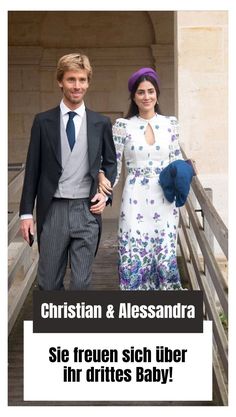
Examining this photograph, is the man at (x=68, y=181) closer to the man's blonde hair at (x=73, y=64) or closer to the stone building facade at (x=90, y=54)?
the man's blonde hair at (x=73, y=64)

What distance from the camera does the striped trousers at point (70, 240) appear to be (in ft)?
15.4

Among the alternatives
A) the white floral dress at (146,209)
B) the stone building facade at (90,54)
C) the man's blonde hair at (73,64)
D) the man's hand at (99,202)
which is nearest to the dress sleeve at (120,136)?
the white floral dress at (146,209)

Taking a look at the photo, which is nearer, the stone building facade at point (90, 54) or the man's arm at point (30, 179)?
the man's arm at point (30, 179)

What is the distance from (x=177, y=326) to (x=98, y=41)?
10618mm

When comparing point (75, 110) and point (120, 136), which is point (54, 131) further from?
point (120, 136)

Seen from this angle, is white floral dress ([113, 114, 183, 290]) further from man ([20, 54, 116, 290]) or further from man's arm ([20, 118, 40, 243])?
man's arm ([20, 118, 40, 243])

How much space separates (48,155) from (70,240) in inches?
16.6

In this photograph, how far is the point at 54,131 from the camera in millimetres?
4648

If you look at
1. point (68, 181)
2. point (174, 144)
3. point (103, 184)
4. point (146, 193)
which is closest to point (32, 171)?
point (68, 181)

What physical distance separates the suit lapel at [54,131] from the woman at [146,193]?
0.47 metres

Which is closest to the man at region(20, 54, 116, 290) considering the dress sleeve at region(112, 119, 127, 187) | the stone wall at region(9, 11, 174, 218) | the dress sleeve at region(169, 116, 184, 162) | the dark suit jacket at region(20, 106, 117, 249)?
the dark suit jacket at region(20, 106, 117, 249)

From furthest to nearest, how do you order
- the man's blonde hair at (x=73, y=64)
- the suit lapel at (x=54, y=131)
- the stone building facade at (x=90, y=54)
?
1. the stone building facade at (x=90, y=54)
2. the suit lapel at (x=54, y=131)
3. the man's blonde hair at (x=73, y=64)
